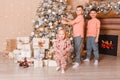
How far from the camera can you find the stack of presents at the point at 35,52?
13.9ft

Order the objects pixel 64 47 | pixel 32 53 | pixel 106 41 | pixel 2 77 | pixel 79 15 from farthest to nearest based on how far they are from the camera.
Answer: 1. pixel 106 41
2. pixel 32 53
3. pixel 79 15
4. pixel 64 47
5. pixel 2 77

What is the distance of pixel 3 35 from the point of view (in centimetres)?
535

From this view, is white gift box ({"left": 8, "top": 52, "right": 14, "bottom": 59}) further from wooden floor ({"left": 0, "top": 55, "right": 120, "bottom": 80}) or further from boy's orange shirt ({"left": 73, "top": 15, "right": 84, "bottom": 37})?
boy's orange shirt ({"left": 73, "top": 15, "right": 84, "bottom": 37})

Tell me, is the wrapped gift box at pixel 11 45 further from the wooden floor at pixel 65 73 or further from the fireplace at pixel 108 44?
the fireplace at pixel 108 44

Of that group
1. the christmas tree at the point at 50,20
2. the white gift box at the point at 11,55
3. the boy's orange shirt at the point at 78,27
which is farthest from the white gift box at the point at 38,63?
the white gift box at the point at 11,55

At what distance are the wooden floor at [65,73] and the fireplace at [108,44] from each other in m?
0.79

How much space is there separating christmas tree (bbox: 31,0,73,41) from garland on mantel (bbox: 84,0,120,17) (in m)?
0.58

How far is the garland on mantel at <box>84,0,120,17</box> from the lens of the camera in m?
4.85

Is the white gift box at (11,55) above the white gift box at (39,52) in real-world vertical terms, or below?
below

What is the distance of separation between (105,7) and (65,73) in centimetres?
171

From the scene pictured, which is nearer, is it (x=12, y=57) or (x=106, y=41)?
(x=12, y=57)

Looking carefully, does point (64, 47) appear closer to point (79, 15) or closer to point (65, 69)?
point (65, 69)

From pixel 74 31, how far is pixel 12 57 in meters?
1.28

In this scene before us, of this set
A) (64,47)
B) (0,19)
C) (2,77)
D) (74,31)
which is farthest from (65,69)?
(0,19)
